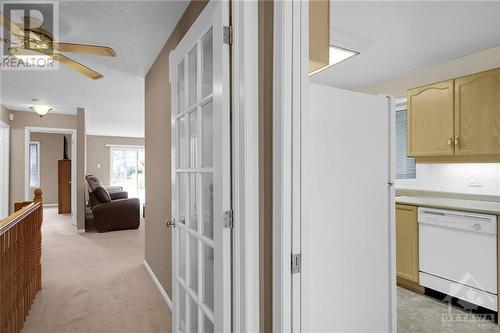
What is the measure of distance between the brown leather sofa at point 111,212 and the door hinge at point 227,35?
5.30 metres

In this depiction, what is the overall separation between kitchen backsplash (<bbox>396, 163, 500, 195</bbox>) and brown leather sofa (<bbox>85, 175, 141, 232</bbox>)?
16.1ft

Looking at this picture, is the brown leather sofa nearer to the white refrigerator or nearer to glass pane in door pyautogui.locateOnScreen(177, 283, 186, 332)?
glass pane in door pyautogui.locateOnScreen(177, 283, 186, 332)

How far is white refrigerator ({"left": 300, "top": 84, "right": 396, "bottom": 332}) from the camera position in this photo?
4.79 feet

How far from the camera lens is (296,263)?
1151 mm

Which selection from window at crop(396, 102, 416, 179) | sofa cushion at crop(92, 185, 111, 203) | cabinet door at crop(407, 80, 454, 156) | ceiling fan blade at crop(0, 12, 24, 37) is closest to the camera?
ceiling fan blade at crop(0, 12, 24, 37)

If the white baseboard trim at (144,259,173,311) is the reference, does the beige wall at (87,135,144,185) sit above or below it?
above

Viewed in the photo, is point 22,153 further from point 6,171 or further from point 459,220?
point 459,220

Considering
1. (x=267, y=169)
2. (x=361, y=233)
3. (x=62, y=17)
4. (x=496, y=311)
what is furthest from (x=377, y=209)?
(x=62, y=17)

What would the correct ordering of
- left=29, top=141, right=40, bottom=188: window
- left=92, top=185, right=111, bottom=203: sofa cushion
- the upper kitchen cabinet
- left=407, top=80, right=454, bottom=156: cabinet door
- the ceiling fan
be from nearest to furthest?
the upper kitchen cabinet
the ceiling fan
left=407, top=80, right=454, bottom=156: cabinet door
left=92, top=185, right=111, bottom=203: sofa cushion
left=29, top=141, right=40, bottom=188: window

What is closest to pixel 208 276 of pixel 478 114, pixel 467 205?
pixel 467 205

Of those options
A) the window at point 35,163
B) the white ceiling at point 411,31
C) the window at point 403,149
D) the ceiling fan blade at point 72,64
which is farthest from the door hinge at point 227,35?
the window at point 35,163

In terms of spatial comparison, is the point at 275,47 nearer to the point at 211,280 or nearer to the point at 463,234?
the point at 211,280

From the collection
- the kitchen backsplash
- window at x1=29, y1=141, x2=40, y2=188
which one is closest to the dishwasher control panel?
the kitchen backsplash

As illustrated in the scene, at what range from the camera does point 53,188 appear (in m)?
9.52
